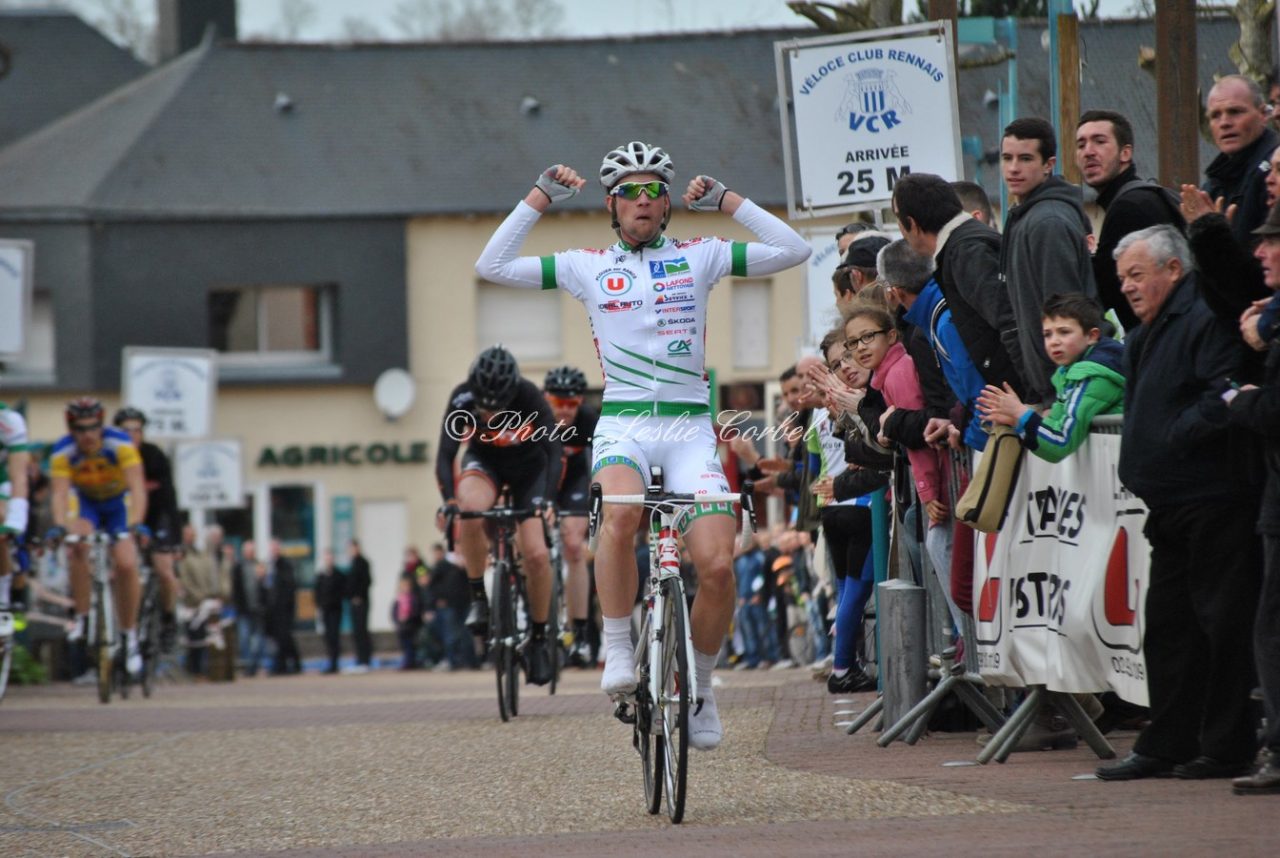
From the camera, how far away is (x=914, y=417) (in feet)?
32.2

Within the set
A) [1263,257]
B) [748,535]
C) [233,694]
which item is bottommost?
[233,694]

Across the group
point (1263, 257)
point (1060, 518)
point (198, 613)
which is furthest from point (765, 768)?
point (198, 613)

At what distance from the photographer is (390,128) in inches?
1791

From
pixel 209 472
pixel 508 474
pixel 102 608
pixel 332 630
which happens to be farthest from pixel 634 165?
pixel 332 630

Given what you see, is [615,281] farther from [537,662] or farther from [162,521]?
[162,521]

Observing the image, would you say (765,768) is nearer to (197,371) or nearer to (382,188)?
(197,371)

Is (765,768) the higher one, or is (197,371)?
(197,371)

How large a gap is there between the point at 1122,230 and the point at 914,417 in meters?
1.27

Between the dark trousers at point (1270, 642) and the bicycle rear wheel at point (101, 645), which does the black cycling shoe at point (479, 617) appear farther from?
the dark trousers at point (1270, 642)

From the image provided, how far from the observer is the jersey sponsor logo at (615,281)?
337 inches

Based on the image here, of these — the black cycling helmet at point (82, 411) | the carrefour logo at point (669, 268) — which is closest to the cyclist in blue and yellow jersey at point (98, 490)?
the black cycling helmet at point (82, 411)

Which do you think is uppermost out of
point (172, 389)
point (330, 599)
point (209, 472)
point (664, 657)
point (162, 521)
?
point (172, 389)

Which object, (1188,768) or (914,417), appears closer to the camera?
(1188,768)

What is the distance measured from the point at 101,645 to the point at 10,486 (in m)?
2.95
